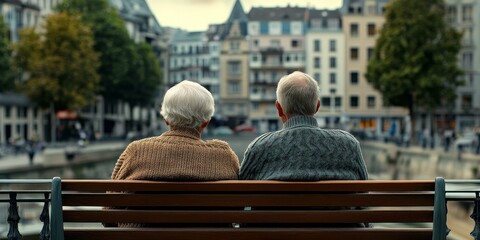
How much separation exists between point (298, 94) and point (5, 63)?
70.7 m

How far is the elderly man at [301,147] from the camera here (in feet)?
21.3

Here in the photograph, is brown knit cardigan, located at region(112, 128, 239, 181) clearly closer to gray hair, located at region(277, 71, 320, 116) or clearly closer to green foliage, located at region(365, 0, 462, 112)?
gray hair, located at region(277, 71, 320, 116)

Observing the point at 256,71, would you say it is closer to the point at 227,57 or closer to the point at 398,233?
the point at 227,57

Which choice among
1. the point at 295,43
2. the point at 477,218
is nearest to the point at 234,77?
the point at 295,43

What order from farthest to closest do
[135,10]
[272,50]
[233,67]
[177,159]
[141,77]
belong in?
[233,67] < [135,10] < [272,50] < [141,77] < [177,159]

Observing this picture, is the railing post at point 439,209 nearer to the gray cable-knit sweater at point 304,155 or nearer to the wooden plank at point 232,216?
the wooden plank at point 232,216

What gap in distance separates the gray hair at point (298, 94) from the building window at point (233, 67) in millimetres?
134857

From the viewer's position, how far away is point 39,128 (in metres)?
91.1

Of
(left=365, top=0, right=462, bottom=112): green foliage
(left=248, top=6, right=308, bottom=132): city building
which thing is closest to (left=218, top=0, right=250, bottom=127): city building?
(left=248, top=6, right=308, bottom=132): city building

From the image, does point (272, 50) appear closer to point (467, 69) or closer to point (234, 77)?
point (234, 77)

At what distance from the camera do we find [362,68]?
414 feet

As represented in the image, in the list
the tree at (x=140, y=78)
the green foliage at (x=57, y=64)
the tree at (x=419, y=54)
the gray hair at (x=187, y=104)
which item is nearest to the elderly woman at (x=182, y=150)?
Result: the gray hair at (x=187, y=104)

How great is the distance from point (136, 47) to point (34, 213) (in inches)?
2339

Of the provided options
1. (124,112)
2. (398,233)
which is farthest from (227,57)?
(398,233)
